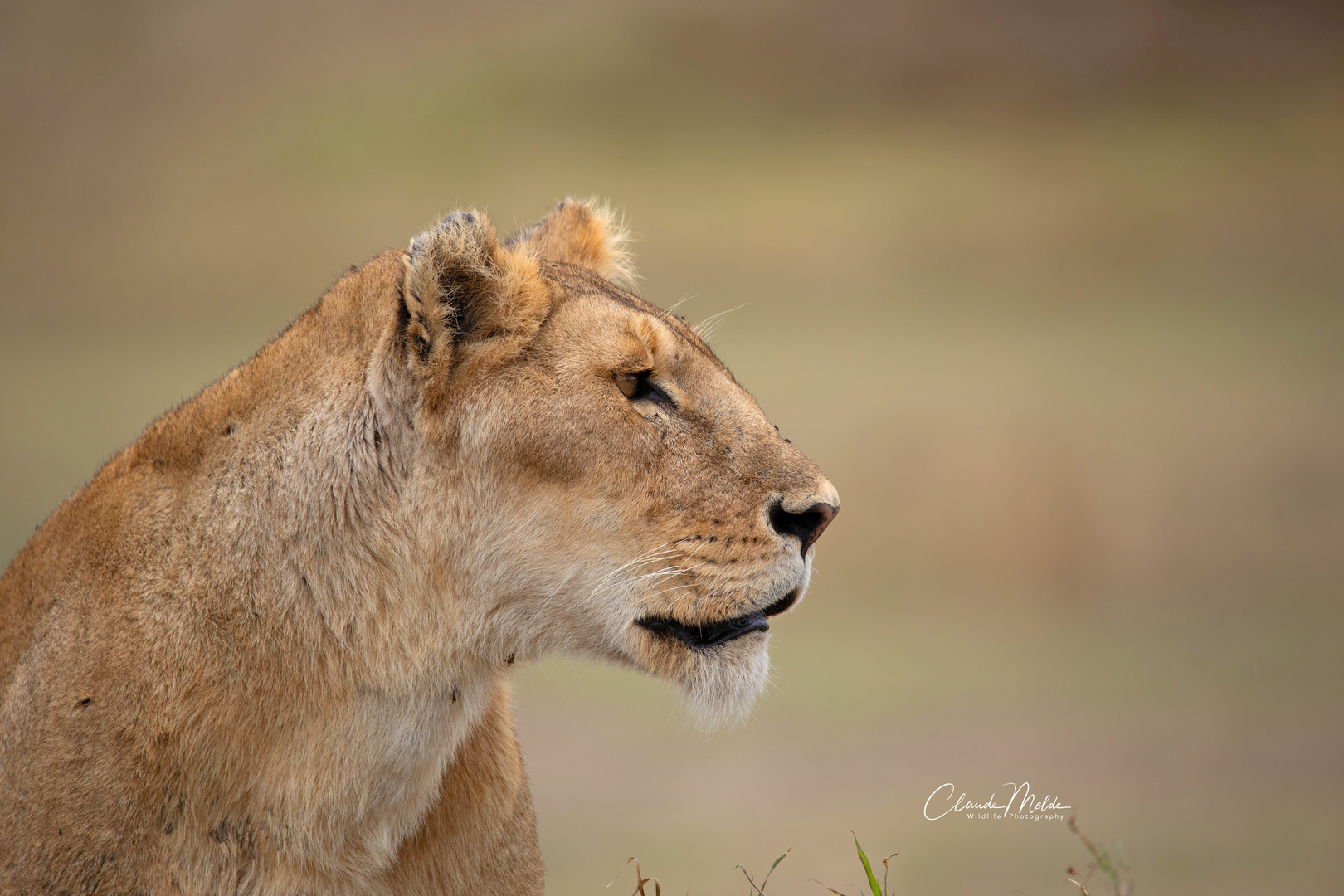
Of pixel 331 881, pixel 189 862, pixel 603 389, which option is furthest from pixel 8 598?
pixel 603 389

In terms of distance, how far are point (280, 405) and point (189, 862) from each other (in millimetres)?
1581

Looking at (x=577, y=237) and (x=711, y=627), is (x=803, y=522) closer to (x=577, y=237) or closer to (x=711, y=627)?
(x=711, y=627)

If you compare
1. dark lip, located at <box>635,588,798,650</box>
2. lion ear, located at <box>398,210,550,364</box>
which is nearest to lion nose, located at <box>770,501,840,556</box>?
dark lip, located at <box>635,588,798,650</box>

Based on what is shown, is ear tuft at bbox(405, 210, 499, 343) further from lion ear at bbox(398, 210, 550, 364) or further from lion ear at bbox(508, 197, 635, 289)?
lion ear at bbox(508, 197, 635, 289)

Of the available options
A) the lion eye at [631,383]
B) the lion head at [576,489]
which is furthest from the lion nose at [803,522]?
the lion eye at [631,383]

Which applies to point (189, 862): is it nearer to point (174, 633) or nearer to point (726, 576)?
point (174, 633)

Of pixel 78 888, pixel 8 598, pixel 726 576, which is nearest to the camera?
pixel 78 888

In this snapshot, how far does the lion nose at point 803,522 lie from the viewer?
4.08m

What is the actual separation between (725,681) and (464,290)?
1.69m

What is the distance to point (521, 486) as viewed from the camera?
406 cm

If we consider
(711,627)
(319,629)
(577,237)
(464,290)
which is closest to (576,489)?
(711,627)

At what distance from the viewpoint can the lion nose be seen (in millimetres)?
4078

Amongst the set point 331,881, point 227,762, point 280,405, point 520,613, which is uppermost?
point 280,405

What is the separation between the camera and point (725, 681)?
13.6 feet
